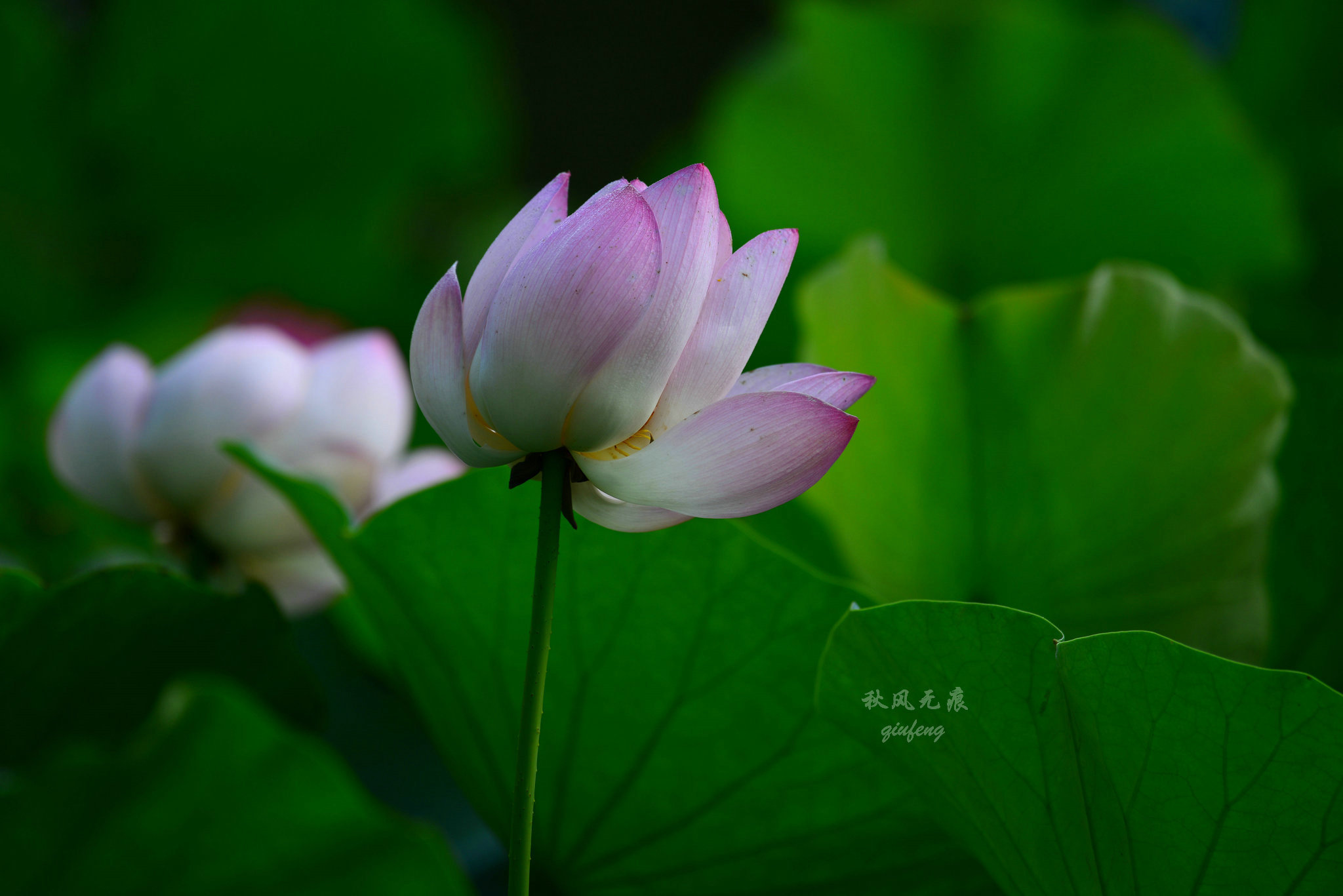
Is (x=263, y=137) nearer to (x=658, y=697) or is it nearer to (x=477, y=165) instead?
(x=477, y=165)

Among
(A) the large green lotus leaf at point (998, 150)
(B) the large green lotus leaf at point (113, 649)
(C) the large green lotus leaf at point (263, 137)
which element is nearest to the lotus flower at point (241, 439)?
(B) the large green lotus leaf at point (113, 649)

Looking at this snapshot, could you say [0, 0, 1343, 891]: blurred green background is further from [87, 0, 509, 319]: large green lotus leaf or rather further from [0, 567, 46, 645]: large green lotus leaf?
[0, 567, 46, 645]: large green lotus leaf

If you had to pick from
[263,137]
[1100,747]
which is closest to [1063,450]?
[1100,747]

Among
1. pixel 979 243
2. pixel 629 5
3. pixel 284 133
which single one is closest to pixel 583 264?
pixel 979 243

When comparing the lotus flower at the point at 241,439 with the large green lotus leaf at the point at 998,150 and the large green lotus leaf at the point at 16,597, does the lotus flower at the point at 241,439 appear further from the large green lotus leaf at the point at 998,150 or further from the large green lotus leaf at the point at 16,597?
the large green lotus leaf at the point at 998,150

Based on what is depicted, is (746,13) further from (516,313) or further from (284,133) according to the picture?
(516,313)

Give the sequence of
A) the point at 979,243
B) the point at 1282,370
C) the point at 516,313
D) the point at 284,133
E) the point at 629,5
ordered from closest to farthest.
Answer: the point at 516,313
the point at 1282,370
the point at 979,243
the point at 284,133
the point at 629,5
